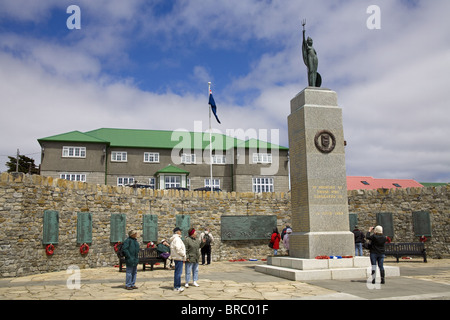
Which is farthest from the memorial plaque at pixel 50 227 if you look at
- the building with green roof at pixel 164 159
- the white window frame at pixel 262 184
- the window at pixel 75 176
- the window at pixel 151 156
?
the white window frame at pixel 262 184

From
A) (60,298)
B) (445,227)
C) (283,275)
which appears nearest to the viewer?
(60,298)

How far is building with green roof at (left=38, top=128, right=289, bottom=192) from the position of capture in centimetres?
3416

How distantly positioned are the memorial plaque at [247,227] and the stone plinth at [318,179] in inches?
257

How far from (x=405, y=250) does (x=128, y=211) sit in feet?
38.0

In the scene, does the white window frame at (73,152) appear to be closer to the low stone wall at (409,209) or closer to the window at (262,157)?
the window at (262,157)

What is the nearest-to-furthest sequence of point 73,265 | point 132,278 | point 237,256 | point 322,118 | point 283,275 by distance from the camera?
→ point 132,278 → point 283,275 → point 322,118 → point 73,265 → point 237,256

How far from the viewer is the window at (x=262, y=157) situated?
125ft

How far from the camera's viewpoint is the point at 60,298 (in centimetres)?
768

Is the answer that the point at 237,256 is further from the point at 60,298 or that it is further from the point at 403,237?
the point at 60,298

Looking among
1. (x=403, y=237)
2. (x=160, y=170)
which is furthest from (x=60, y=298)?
(x=160, y=170)

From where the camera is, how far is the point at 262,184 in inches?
1496

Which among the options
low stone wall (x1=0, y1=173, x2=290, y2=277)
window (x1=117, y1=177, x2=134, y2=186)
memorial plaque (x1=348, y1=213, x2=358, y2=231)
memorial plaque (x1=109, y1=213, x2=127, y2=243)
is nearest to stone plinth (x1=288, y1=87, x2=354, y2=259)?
low stone wall (x1=0, y1=173, x2=290, y2=277)

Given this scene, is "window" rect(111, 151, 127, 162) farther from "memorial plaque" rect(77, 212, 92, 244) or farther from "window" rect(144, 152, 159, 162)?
"memorial plaque" rect(77, 212, 92, 244)
